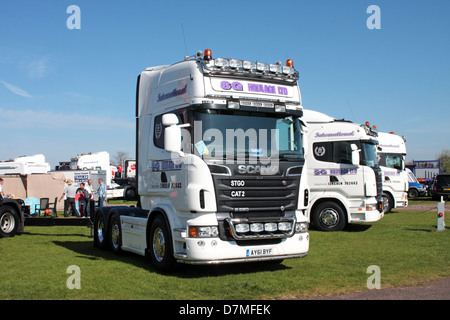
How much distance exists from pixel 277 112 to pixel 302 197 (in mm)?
1572

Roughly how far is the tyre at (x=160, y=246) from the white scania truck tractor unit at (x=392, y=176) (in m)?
14.8

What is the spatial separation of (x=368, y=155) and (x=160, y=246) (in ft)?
29.2

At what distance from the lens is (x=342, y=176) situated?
14914 millimetres

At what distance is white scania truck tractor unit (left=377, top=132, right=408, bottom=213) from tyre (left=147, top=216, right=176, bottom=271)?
582 inches

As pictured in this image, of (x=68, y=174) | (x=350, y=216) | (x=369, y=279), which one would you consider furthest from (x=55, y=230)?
(x=68, y=174)

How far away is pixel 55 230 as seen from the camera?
16422mm

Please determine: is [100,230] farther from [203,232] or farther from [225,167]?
[225,167]

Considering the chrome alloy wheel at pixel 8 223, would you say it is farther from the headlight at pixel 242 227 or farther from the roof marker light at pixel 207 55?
the headlight at pixel 242 227

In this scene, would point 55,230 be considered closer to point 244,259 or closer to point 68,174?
point 244,259

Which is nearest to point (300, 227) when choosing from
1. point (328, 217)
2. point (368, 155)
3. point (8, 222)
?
point (328, 217)

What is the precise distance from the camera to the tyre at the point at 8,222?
13859mm

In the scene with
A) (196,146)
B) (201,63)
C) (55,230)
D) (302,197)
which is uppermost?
(201,63)

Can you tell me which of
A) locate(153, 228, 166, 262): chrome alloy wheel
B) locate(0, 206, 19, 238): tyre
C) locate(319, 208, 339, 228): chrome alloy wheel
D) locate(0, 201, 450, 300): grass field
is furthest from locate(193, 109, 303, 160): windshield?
locate(0, 206, 19, 238): tyre

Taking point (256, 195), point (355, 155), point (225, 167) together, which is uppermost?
point (355, 155)
